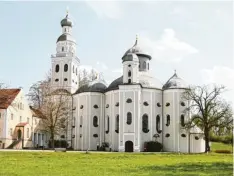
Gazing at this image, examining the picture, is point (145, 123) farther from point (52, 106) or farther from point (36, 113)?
point (36, 113)

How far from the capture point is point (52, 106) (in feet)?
198

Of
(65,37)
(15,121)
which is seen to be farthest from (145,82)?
(15,121)

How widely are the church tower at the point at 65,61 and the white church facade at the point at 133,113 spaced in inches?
216

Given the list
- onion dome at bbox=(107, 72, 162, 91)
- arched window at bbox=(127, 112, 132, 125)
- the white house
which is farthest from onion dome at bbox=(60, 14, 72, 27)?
arched window at bbox=(127, 112, 132, 125)

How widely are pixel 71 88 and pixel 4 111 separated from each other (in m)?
16.8

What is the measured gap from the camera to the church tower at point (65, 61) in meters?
73.4

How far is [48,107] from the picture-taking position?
6025 cm

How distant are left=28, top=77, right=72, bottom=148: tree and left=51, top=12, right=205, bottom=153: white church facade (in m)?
1.88

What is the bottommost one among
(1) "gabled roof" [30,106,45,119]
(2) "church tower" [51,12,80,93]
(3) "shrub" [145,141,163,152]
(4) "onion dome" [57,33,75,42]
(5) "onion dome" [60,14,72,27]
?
(3) "shrub" [145,141,163,152]

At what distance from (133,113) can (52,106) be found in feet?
41.3

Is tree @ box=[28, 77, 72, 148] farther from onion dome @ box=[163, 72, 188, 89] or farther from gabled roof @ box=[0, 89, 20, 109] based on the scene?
onion dome @ box=[163, 72, 188, 89]

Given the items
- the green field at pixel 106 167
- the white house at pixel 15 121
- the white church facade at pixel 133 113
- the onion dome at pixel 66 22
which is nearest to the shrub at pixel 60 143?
the white church facade at pixel 133 113

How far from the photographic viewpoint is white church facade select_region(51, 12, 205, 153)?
60.2 m

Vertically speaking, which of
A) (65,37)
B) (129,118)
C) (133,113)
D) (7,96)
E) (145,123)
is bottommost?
(145,123)
